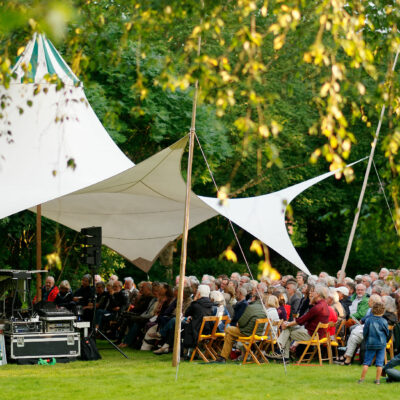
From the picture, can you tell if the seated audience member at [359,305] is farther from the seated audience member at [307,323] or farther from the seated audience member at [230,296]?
the seated audience member at [230,296]

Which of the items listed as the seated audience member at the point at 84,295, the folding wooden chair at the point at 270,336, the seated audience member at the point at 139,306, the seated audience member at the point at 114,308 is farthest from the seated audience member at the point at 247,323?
the seated audience member at the point at 84,295

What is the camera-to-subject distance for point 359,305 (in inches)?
482

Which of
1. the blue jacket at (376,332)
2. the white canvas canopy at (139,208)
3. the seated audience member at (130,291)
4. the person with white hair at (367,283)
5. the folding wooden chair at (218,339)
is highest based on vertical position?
the white canvas canopy at (139,208)

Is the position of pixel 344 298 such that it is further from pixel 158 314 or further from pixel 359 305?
pixel 158 314

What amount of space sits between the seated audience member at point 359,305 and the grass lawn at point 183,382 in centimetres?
89

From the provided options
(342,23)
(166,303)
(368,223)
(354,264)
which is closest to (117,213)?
(166,303)

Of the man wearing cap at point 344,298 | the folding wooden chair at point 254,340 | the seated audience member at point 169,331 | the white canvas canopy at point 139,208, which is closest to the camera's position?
the folding wooden chair at point 254,340

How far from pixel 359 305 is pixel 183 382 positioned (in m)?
3.66

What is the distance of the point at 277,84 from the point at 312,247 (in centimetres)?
824

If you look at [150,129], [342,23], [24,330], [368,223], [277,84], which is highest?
[277,84]

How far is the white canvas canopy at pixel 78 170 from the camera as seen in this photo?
1130 cm

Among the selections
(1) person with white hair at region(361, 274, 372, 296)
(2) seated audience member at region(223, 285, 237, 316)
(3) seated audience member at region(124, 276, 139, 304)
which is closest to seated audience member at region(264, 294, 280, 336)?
(2) seated audience member at region(223, 285, 237, 316)

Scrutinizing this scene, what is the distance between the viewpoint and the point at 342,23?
440 cm

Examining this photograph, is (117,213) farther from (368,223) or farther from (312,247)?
(312,247)
